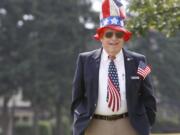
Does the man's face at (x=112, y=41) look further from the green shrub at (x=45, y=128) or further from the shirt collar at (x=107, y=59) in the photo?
the green shrub at (x=45, y=128)

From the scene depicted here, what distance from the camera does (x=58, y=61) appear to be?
40062mm

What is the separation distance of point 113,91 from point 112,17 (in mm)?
488

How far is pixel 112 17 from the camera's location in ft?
12.0

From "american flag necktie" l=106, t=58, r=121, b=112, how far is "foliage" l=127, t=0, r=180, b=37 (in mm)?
5808

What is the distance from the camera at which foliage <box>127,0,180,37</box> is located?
949cm

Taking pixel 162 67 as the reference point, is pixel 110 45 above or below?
below

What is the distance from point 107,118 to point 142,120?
0.23 metres

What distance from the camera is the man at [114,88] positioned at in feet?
11.9

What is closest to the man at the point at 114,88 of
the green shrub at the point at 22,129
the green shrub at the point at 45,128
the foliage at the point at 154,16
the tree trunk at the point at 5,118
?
the foliage at the point at 154,16

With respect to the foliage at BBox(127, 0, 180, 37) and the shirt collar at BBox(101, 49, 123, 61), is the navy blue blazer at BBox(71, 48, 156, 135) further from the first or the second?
the foliage at BBox(127, 0, 180, 37)

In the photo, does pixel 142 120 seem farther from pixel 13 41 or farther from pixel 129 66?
pixel 13 41

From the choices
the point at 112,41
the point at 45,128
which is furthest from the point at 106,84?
the point at 45,128

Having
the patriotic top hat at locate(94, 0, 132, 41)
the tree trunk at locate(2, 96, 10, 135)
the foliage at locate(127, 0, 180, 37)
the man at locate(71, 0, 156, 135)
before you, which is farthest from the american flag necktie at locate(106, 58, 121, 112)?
the tree trunk at locate(2, 96, 10, 135)

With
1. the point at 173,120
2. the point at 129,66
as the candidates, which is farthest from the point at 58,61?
the point at 129,66
